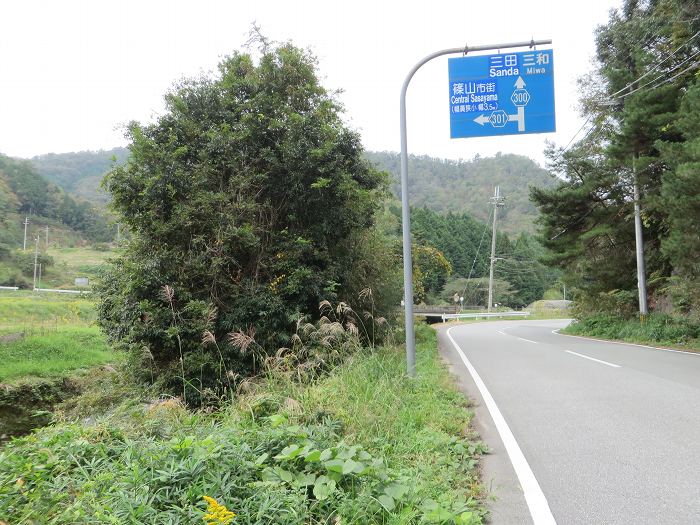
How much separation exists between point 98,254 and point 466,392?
242 feet

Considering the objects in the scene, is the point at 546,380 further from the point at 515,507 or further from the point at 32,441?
the point at 32,441

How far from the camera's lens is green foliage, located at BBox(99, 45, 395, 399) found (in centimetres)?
1099

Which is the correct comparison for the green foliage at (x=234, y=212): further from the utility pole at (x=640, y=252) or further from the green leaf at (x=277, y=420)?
the utility pole at (x=640, y=252)

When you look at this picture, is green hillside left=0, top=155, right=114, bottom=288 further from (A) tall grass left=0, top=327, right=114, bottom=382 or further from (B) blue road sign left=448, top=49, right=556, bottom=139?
(B) blue road sign left=448, top=49, right=556, bottom=139

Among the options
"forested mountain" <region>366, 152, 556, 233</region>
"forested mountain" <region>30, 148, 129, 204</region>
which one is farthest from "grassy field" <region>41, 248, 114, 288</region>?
"forested mountain" <region>366, 152, 556, 233</region>

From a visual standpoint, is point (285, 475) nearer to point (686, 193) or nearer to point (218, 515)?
point (218, 515)

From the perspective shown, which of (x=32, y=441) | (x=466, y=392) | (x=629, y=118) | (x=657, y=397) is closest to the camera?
(x=32, y=441)

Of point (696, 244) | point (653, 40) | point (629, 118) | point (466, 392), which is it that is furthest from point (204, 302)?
point (653, 40)

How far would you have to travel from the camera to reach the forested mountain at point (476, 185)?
226 ft

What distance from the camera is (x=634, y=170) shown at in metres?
18.7

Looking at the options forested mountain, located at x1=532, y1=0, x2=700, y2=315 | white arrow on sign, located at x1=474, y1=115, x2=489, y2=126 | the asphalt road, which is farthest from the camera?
forested mountain, located at x1=532, y1=0, x2=700, y2=315

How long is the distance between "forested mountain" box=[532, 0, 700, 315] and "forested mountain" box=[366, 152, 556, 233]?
1644 inches

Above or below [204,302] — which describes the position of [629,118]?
above

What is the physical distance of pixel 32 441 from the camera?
170 inches
